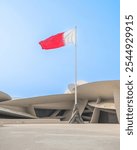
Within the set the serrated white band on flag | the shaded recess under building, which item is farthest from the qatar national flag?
the shaded recess under building

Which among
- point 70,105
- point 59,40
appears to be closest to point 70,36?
point 59,40

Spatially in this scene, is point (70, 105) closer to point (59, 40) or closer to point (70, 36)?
point (70, 36)

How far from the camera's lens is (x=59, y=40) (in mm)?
24422

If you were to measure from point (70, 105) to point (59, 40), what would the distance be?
26.1 metres

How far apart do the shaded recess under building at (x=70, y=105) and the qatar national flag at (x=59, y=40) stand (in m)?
16.9

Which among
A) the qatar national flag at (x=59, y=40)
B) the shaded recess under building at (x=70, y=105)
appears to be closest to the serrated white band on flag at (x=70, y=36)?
the qatar national flag at (x=59, y=40)

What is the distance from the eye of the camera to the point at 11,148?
6.37 meters

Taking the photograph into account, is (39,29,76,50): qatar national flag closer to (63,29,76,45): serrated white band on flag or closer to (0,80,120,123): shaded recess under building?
(63,29,76,45): serrated white band on flag

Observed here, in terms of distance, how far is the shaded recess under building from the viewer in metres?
43.6

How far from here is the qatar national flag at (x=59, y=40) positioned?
23797 mm

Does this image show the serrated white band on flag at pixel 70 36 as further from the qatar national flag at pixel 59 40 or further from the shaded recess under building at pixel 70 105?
the shaded recess under building at pixel 70 105

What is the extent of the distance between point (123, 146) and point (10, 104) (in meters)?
44.2

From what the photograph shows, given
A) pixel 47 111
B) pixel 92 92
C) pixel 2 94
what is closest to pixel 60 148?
pixel 92 92

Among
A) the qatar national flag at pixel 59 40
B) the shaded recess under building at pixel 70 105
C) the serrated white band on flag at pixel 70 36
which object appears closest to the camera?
the qatar national flag at pixel 59 40
